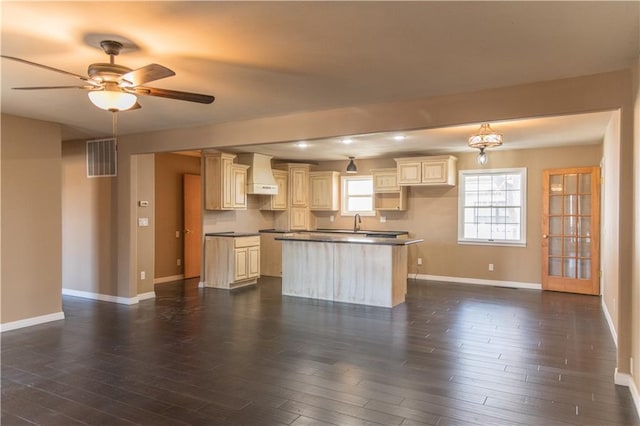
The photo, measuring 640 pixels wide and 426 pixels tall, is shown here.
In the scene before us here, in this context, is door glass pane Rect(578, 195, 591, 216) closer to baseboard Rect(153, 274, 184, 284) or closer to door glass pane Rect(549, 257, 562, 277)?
door glass pane Rect(549, 257, 562, 277)

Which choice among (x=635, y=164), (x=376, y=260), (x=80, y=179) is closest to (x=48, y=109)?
(x=80, y=179)

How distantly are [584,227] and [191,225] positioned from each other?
726 cm

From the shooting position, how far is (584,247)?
687 centimetres

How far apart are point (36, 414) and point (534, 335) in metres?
4.66

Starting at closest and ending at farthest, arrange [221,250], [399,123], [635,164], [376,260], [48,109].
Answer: [635,164] < [399,123] < [48,109] < [376,260] < [221,250]

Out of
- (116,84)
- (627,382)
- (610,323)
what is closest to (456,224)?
(610,323)

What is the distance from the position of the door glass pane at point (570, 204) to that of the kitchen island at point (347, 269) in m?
2.85

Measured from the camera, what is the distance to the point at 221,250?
24.0 ft

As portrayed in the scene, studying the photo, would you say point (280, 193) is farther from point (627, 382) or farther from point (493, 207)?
point (627, 382)

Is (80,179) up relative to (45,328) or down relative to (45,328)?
up

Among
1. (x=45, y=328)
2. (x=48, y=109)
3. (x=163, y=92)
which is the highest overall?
(x=48, y=109)

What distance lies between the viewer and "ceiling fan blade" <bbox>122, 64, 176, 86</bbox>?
2.45m

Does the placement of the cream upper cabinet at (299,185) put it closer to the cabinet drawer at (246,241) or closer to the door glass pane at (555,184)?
the cabinet drawer at (246,241)

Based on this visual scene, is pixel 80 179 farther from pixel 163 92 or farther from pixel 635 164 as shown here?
pixel 635 164
